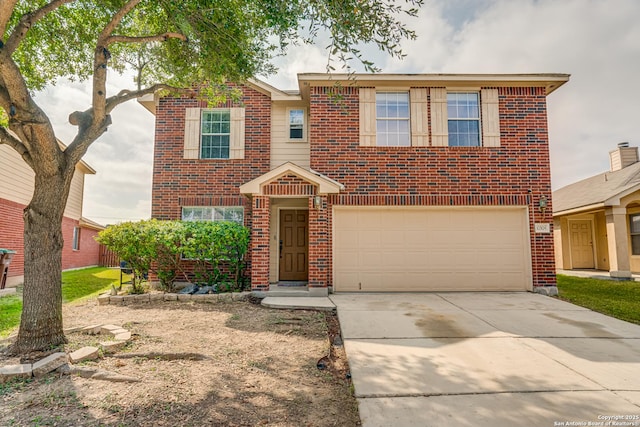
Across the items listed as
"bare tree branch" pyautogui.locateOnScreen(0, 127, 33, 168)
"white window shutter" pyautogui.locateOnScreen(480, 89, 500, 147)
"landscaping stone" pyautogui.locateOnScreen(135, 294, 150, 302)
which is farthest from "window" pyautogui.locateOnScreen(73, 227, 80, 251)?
"white window shutter" pyautogui.locateOnScreen(480, 89, 500, 147)

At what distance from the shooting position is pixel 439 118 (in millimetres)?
9172

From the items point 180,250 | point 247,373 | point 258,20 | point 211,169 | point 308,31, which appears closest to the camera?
point 247,373

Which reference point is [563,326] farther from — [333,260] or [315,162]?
[315,162]

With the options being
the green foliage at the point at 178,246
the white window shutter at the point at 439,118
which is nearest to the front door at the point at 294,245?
the green foliage at the point at 178,246

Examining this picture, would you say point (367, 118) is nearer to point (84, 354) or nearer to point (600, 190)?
point (84, 354)

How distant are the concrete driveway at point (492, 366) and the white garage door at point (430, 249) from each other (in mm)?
2074

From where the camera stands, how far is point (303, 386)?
3.52 m

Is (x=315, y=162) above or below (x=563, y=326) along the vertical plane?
above

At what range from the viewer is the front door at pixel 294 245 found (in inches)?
386

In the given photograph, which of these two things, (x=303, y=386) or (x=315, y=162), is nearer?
(x=303, y=386)

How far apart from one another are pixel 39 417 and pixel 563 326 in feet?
23.1

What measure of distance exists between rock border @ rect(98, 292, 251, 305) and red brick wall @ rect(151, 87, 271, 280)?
233cm

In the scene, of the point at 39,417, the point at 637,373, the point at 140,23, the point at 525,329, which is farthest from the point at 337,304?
the point at 140,23

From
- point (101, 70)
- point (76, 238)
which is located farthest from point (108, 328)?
point (76, 238)
